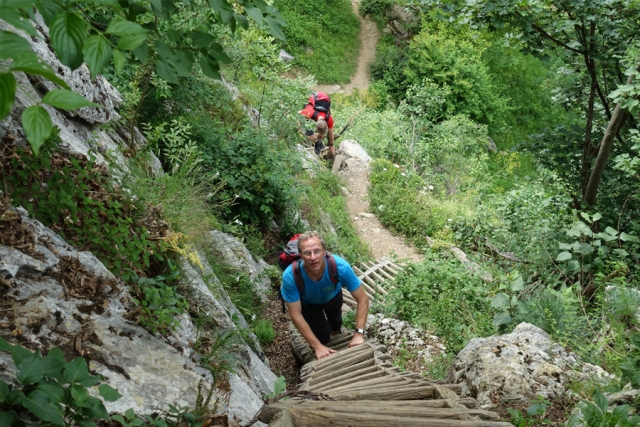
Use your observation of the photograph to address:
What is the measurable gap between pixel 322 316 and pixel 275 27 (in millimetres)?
3665

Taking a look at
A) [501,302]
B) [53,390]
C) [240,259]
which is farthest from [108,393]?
[240,259]

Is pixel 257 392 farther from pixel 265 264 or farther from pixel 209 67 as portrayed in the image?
pixel 265 264

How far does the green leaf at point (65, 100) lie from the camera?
1255 millimetres

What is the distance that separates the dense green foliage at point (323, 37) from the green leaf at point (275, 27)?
20.0 m

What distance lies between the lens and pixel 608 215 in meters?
7.69

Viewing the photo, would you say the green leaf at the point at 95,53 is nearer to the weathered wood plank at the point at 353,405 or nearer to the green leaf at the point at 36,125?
the green leaf at the point at 36,125

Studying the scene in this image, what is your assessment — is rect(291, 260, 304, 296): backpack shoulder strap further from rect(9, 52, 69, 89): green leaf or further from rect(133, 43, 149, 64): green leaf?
rect(9, 52, 69, 89): green leaf

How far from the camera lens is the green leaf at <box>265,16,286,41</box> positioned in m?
2.19

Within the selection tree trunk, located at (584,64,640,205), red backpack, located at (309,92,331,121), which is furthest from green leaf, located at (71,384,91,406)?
red backpack, located at (309,92,331,121)

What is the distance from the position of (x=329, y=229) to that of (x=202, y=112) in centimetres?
343

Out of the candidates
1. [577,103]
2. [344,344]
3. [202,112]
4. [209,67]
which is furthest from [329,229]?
[209,67]

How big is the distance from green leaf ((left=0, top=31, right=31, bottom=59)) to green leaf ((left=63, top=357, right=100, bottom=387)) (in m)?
1.28

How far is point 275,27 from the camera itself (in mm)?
2232

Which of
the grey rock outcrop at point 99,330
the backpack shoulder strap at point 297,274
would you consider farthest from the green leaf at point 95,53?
the backpack shoulder strap at point 297,274
